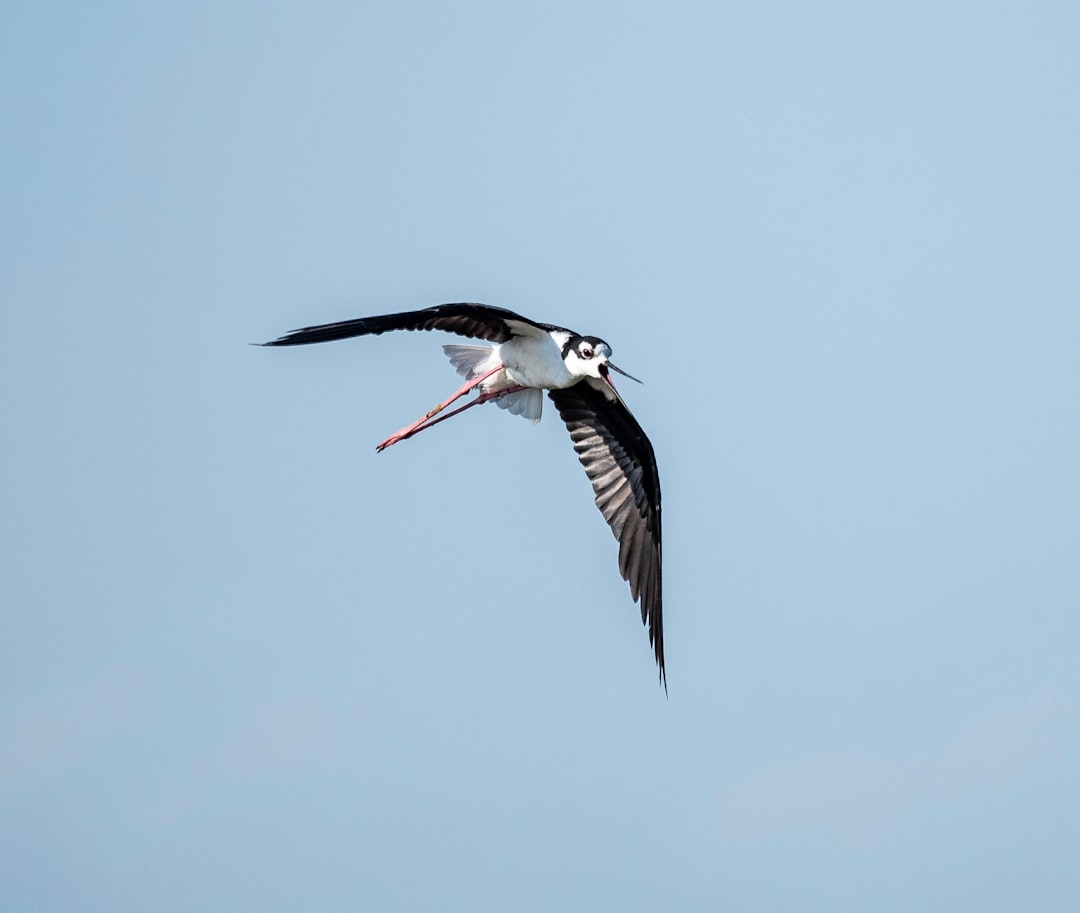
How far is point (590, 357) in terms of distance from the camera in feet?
65.4

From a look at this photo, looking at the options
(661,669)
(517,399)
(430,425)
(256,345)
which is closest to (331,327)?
(256,345)

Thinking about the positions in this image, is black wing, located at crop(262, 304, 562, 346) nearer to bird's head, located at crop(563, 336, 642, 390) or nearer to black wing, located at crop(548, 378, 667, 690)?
bird's head, located at crop(563, 336, 642, 390)

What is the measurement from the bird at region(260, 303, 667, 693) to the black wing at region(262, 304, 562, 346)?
2 centimetres

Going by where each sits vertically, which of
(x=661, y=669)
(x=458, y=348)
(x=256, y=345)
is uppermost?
(x=458, y=348)

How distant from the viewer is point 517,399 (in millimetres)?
21328

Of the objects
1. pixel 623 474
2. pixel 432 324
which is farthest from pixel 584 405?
pixel 432 324

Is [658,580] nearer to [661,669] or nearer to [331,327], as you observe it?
[661,669]

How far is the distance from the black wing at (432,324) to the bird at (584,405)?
0.02 m

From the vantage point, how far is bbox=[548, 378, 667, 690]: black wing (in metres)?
21.4

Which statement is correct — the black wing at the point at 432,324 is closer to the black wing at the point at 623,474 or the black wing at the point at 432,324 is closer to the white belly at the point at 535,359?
the white belly at the point at 535,359

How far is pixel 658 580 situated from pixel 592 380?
2754 millimetres

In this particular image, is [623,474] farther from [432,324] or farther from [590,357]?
Result: [432,324]

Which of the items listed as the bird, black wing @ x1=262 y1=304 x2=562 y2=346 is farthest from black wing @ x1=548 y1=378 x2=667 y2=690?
black wing @ x1=262 y1=304 x2=562 y2=346

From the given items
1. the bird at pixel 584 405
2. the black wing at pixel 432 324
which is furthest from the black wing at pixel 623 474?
the black wing at pixel 432 324
